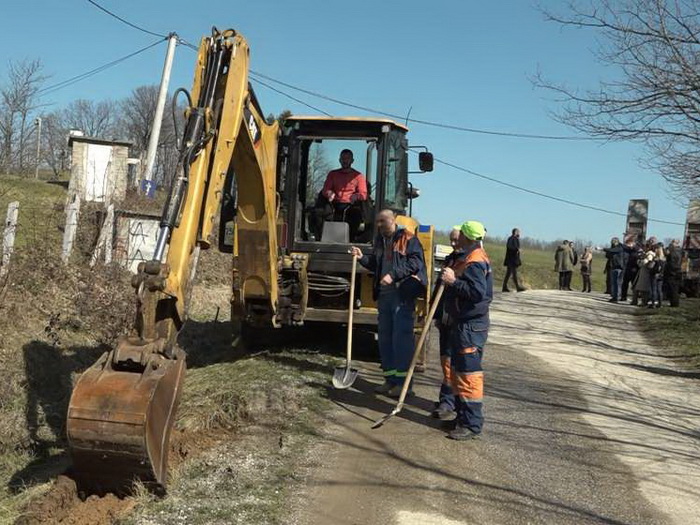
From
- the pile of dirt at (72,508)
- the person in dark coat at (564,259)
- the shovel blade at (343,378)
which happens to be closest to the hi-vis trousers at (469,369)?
the shovel blade at (343,378)

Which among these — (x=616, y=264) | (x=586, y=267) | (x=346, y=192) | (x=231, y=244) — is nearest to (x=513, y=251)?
(x=616, y=264)

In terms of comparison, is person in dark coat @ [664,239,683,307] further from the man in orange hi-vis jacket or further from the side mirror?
the man in orange hi-vis jacket

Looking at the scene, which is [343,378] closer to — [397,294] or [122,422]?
[397,294]

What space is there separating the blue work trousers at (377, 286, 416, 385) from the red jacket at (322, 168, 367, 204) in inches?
74.1

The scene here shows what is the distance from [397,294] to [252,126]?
2235mm

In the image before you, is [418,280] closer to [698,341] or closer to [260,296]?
[260,296]

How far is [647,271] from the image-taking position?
18.8 m

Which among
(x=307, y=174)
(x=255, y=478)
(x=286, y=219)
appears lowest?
(x=255, y=478)

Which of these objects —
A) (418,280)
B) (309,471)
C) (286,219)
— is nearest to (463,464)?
(309,471)

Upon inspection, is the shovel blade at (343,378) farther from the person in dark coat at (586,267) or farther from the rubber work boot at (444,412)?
the person in dark coat at (586,267)

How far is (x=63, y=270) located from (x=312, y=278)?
14.3 feet

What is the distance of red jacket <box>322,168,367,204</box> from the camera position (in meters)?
8.41

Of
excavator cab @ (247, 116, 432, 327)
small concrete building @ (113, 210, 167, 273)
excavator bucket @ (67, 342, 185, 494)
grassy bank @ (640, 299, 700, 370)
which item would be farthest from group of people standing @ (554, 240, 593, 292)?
excavator bucket @ (67, 342, 185, 494)

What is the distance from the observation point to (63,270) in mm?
10125
